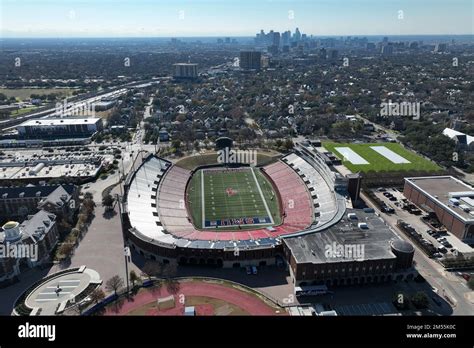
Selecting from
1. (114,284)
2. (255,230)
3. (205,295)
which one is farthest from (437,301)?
(114,284)

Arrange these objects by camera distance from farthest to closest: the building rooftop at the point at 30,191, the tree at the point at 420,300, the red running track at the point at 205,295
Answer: the building rooftop at the point at 30,191 < the tree at the point at 420,300 < the red running track at the point at 205,295

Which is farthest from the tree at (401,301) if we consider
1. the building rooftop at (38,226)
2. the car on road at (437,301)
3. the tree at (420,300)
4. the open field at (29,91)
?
the open field at (29,91)

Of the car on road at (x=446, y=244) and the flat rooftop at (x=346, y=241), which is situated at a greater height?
the flat rooftop at (x=346, y=241)

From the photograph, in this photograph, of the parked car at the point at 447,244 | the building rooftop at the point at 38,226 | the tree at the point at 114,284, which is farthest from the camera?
the parked car at the point at 447,244

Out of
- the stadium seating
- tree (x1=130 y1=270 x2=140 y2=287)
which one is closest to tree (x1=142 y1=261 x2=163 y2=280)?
tree (x1=130 y1=270 x2=140 y2=287)

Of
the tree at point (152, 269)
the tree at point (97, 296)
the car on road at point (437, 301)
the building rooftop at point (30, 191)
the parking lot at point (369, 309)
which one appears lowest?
the car on road at point (437, 301)

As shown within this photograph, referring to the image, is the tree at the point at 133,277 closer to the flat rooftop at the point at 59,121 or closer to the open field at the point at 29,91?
the flat rooftop at the point at 59,121

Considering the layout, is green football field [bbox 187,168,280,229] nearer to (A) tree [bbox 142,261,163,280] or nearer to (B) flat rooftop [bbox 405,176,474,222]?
(A) tree [bbox 142,261,163,280]
